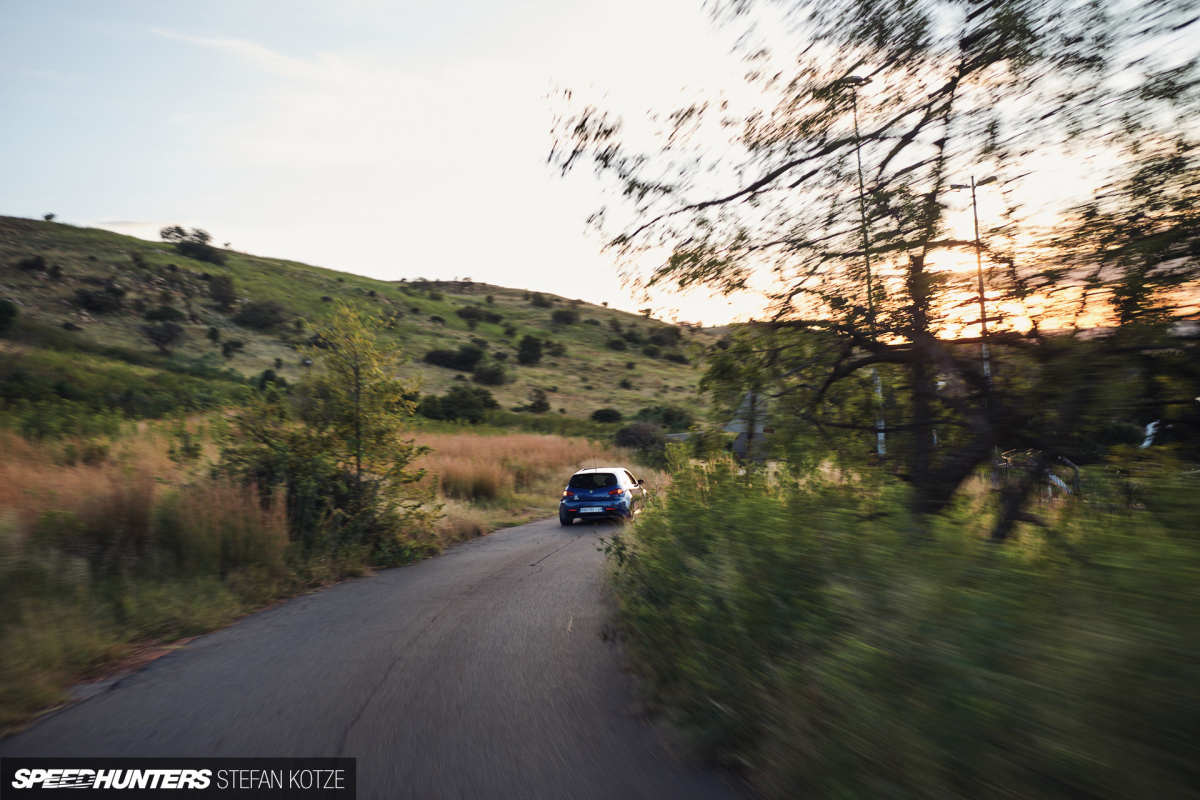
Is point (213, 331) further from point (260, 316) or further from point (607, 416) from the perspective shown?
point (607, 416)

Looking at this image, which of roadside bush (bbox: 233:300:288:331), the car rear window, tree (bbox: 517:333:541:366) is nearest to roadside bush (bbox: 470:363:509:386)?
tree (bbox: 517:333:541:366)

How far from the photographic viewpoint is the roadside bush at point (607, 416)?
53.6 metres

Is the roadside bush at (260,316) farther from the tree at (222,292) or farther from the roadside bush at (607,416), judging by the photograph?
the roadside bush at (607,416)

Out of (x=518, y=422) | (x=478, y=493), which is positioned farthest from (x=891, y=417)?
(x=518, y=422)

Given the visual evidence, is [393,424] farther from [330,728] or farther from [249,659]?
[330,728]

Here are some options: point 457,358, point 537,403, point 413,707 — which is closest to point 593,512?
point 413,707

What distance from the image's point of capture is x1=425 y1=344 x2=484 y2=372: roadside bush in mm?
66062

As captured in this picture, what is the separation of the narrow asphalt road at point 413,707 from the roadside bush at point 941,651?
1.76ft

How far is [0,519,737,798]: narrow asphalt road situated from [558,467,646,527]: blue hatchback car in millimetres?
9334

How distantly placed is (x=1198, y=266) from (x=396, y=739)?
5.57 m

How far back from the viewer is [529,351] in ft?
245

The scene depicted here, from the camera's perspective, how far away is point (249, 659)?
6.14 m

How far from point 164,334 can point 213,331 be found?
472 centimetres

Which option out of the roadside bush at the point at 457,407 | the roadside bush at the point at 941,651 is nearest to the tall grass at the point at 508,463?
the roadside bush at the point at 457,407
